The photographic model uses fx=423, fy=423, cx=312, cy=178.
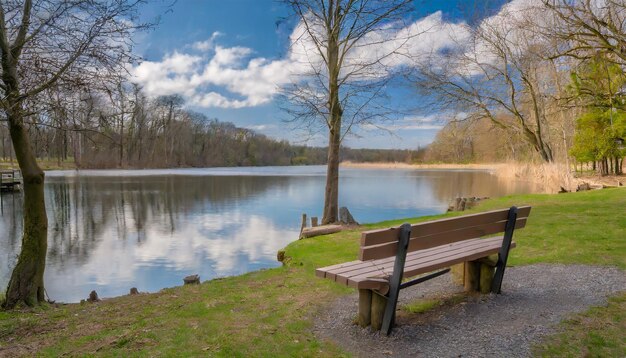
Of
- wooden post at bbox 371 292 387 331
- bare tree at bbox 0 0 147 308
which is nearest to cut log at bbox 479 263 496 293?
wooden post at bbox 371 292 387 331

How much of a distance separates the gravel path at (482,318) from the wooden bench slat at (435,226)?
890mm

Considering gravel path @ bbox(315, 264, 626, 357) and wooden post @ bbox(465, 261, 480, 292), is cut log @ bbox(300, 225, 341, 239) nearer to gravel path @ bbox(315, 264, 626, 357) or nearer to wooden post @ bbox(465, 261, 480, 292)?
Result: gravel path @ bbox(315, 264, 626, 357)

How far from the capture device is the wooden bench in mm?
3559

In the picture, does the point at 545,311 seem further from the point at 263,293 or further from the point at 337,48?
the point at 337,48

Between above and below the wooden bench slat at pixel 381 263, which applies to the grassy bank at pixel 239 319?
below

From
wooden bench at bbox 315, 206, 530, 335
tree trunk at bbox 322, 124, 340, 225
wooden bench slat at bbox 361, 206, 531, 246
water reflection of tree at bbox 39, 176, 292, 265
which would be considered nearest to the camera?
wooden bench slat at bbox 361, 206, 531, 246

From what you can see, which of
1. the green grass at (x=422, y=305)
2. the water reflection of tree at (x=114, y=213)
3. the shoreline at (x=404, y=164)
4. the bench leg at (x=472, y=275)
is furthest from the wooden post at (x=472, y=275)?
the shoreline at (x=404, y=164)

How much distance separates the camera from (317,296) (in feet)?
17.4

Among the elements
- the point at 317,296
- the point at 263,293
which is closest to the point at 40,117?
the point at 263,293

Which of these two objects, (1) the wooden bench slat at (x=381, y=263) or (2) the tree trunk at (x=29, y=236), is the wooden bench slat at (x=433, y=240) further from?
(2) the tree trunk at (x=29, y=236)

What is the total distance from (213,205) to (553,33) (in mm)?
16265

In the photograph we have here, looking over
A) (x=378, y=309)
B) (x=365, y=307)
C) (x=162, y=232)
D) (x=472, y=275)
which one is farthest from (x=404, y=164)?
(x=378, y=309)

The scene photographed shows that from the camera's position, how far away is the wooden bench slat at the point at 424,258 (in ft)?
12.2

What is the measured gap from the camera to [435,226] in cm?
383
